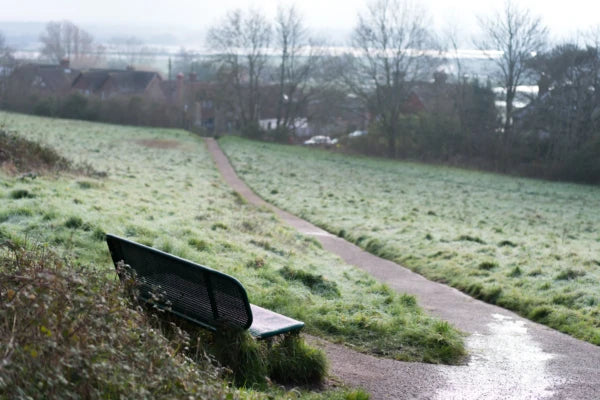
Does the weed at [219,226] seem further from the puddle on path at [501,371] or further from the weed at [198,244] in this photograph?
the puddle on path at [501,371]

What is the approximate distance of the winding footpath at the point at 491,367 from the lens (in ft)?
20.1

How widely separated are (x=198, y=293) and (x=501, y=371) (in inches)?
123

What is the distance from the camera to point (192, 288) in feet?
19.4

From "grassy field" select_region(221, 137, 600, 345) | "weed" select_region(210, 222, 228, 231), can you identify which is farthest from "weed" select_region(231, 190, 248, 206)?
"weed" select_region(210, 222, 228, 231)

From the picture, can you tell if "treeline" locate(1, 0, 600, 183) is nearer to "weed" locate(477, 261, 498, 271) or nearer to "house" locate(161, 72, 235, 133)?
"house" locate(161, 72, 235, 133)

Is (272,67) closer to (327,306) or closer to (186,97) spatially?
(186,97)

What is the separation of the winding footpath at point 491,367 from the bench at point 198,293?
92 centimetres

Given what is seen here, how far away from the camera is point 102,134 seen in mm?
47344

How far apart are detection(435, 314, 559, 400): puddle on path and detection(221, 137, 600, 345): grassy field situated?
124 centimetres

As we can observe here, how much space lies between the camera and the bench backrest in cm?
554

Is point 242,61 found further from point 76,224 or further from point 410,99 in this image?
point 76,224

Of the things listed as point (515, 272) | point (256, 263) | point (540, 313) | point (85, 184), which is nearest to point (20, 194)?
point (85, 184)

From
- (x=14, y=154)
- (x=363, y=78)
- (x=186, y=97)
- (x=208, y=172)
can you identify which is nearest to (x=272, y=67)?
(x=186, y=97)

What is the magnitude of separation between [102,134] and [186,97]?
1038 inches
